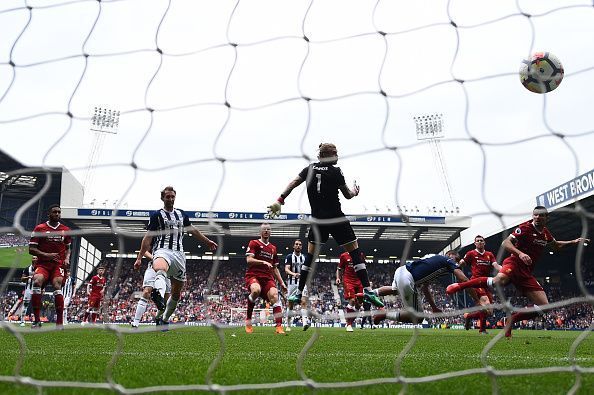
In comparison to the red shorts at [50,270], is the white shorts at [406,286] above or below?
below

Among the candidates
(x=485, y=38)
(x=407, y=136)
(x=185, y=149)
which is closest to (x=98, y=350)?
(x=185, y=149)

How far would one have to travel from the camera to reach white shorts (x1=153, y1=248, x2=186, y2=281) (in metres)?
7.62

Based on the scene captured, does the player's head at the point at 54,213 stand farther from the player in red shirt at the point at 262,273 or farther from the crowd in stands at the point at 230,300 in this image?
the crowd in stands at the point at 230,300

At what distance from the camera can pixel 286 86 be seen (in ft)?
13.7

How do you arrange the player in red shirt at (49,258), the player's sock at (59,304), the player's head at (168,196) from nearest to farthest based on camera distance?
the player's head at (168,196) < the player in red shirt at (49,258) < the player's sock at (59,304)

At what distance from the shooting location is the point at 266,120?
4027 millimetres

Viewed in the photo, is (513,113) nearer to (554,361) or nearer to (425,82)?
(425,82)

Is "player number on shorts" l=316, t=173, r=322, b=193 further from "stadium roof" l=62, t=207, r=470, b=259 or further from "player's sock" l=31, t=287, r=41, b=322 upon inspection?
"stadium roof" l=62, t=207, r=470, b=259

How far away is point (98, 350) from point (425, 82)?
398cm

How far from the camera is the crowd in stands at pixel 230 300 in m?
29.3

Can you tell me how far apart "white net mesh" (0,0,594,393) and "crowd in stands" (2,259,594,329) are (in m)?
22.8

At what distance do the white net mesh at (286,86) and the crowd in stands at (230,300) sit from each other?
22.8 m

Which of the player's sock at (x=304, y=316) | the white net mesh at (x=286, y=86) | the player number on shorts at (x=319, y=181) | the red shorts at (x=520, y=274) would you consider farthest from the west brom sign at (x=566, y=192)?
the white net mesh at (x=286, y=86)

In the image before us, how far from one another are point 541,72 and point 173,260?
17.3 ft
